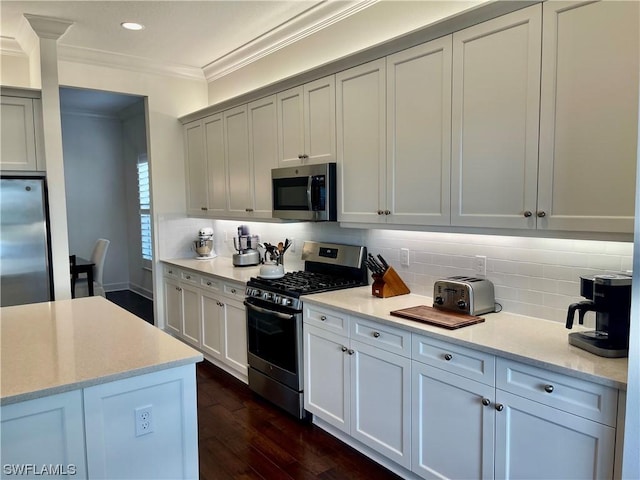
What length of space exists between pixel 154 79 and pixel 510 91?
154 inches

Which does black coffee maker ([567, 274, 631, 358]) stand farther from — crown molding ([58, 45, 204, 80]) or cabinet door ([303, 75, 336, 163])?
crown molding ([58, 45, 204, 80])

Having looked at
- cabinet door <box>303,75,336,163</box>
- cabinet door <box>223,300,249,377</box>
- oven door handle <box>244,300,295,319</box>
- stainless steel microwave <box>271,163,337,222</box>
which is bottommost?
cabinet door <box>223,300,249,377</box>

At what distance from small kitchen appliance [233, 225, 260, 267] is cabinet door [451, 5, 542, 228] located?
239 centimetres

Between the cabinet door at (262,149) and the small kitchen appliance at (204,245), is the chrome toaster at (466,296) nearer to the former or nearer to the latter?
the cabinet door at (262,149)

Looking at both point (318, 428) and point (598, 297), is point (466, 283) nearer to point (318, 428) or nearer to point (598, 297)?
point (598, 297)

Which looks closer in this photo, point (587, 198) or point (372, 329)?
point (587, 198)

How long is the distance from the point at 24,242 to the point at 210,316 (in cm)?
162

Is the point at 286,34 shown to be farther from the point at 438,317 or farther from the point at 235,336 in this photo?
the point at 438,317

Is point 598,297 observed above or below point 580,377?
above

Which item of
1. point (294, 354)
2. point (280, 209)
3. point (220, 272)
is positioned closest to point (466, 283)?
point (294, 354)

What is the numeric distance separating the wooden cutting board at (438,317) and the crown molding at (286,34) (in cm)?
210

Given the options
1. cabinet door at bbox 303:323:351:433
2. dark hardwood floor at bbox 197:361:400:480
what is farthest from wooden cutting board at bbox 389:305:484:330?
dark hardwood floor at bbox 197:361:400:480

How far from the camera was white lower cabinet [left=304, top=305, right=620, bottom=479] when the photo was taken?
1.62m

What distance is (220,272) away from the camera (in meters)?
3.93
